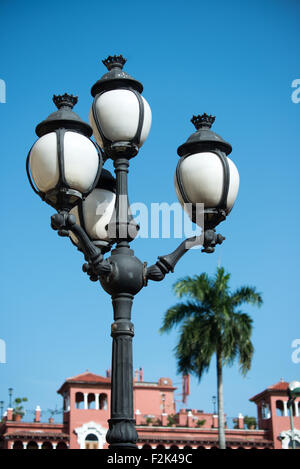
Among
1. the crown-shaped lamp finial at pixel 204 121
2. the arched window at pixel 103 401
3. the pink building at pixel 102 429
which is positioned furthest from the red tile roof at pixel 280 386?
the crown-shaped lamp finial at pixel 204 121

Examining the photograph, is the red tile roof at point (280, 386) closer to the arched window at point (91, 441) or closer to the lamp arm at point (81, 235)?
the arched window at point (91, 441)

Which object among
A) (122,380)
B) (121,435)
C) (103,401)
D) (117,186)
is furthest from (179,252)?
(103,401)

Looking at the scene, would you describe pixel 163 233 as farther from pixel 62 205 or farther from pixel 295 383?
pixel 295 383

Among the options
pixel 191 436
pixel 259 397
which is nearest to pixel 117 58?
pixel 191 436

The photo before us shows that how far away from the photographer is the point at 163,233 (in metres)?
4.52

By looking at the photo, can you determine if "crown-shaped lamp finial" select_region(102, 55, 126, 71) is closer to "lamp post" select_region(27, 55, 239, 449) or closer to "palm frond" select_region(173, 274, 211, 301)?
"lamp post" select_region(27, 55, 239, 449)

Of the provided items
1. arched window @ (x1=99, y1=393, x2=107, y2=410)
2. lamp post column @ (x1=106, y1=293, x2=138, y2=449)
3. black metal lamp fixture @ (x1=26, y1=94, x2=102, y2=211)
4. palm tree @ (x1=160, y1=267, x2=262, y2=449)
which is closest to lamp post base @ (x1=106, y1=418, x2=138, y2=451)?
lamp post column @ (x1=106, y1=293, x2=138, y2=449)

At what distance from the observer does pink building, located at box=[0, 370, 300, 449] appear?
38.4 meters

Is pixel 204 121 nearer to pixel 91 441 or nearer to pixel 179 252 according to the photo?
pixel 179 252

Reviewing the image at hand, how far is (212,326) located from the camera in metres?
26.6

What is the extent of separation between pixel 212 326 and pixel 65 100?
2308 centimetres

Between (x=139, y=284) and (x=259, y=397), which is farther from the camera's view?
(x=259, y=397)
